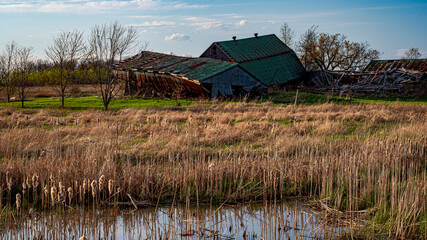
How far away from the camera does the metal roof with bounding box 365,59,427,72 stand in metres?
36.0

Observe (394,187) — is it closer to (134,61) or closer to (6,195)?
(6,195)

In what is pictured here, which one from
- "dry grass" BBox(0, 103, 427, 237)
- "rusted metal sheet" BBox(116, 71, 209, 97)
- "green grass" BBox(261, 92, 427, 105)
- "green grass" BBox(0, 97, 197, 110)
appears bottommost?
"dry grass" BBox(0, 103, 427, 237)

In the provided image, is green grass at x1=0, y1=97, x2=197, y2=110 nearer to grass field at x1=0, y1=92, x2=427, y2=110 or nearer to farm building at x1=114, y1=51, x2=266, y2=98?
grass field at x1=0, y1=92, x2=427, y2=110

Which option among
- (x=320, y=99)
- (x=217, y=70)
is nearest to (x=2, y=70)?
(x=217, y=70)

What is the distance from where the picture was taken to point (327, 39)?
50688mm

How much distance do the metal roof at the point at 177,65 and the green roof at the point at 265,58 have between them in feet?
15.2

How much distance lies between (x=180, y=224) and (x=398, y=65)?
3610 cm

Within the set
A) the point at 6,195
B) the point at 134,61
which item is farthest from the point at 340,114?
the point at 134,61

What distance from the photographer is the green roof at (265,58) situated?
34562 millimetres

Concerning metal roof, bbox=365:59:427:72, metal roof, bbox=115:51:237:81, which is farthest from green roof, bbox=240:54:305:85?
metal roof, bbox=365:59:427:72

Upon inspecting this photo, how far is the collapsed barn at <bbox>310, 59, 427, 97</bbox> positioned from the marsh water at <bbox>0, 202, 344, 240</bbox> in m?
23.4

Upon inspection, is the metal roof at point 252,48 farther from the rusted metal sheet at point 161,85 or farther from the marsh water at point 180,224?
the marsh water at point 180,224

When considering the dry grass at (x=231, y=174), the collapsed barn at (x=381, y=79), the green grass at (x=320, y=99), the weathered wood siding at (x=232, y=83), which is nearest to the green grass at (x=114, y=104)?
the weathered wood siding at (x=232, y=83)

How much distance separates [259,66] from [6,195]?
29.3 metres
